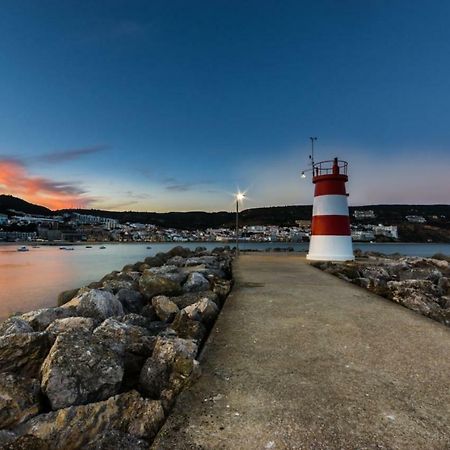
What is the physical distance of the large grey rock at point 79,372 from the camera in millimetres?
2344

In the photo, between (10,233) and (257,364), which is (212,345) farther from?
(10,233)

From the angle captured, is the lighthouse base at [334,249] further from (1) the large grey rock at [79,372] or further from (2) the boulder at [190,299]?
(1) the large grey rock at [79,372]

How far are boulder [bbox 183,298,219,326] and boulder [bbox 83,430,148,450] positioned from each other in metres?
2.11

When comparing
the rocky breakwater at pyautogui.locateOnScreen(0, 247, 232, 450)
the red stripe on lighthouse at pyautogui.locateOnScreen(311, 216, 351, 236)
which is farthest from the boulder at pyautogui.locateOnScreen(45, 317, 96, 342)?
the red stripe on lighthouse at pyautogui.locateOnScreen(311, 216, 351, 236)

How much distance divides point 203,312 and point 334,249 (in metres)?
9.38

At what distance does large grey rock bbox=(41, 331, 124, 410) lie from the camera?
2344 mm

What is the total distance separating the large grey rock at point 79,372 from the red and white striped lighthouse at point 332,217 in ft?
35.7

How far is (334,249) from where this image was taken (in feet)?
41.4

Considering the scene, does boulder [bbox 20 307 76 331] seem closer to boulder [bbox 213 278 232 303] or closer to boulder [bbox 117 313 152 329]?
boulder [bbox 117 313 152 329]

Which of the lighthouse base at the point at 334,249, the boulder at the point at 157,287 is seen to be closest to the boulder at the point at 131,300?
the boulder at the point at 157,287

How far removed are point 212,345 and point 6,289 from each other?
18308 mm

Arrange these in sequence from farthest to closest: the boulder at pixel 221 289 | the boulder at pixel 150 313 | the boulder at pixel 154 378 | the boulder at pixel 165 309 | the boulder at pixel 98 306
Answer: the boulder at pixel 221 289
the boulder at pixel 150 313
the boulder at pixel 165 309
the boulder at pixel 98 306
the boulder at pixel 154 378

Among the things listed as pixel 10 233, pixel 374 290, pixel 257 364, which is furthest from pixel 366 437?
pixel 10 233

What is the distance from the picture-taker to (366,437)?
1.96 m
